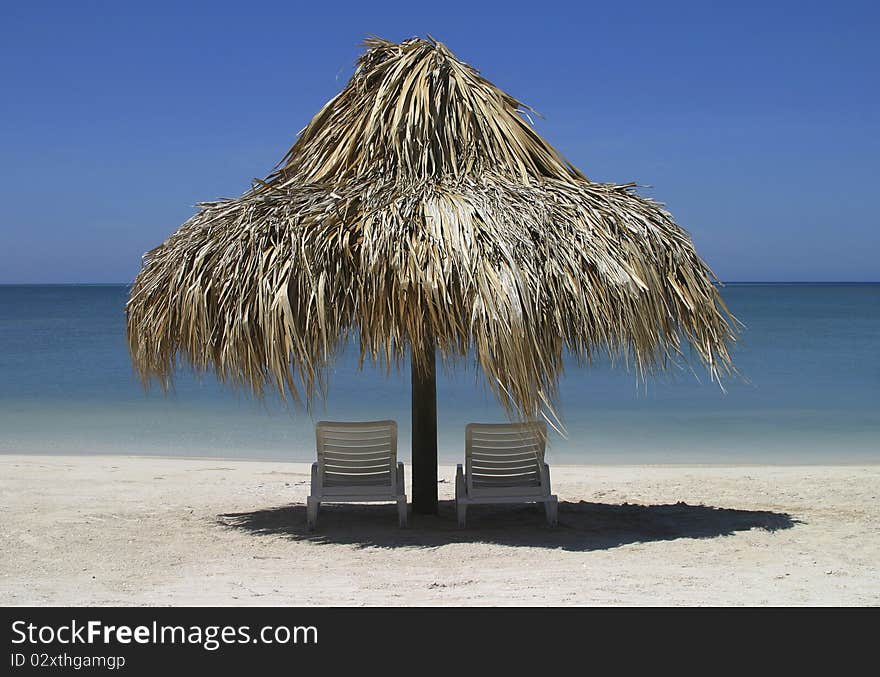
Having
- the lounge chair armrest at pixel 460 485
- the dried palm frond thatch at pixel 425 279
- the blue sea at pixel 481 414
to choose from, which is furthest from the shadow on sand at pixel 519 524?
the dried palm frond thatch at pixel 425 279

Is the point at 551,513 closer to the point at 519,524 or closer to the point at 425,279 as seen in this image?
the point at 519,524

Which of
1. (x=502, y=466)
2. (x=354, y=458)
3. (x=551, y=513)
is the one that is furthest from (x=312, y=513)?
(x=551, y=513)

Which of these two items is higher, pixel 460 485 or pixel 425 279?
pixel 425 279

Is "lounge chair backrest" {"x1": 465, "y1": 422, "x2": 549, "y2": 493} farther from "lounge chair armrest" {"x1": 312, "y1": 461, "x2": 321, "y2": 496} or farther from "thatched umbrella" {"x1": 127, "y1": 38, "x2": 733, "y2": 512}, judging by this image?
"lounge chair armrest" {"x1": 312, "y1": 461, "x2": 321, "y2": 496}

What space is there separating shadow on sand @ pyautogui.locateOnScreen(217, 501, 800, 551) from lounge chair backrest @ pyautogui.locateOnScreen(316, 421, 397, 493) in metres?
0.31

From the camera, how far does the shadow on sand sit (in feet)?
17.8

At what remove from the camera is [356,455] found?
5621 millimetres

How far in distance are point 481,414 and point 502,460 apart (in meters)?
7.83

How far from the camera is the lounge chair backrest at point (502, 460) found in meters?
5.58

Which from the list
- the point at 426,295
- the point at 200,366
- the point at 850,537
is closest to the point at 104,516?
the point at 200,366

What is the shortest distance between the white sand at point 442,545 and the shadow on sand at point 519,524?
0.05ft

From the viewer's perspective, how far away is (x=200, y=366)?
16.9 ft
